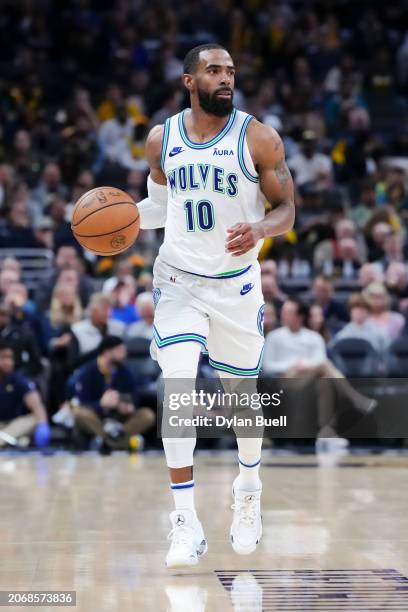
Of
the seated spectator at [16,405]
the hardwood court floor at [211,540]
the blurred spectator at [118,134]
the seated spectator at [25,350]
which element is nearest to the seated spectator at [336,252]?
the seated spectator at [25,350]

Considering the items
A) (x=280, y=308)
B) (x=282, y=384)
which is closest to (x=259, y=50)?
(x=280, y=308)

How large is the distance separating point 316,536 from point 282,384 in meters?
4.88

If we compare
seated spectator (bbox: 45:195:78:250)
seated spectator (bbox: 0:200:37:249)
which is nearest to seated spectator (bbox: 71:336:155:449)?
seated spectator (bbox: 45:195:78:250)

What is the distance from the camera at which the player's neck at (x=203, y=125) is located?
19.3 feet

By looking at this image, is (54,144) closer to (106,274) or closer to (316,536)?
(106,274)

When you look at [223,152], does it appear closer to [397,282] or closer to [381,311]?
[381,311]

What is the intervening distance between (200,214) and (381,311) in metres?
7.14

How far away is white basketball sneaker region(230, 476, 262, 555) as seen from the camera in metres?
5.87

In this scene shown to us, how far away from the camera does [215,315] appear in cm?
584

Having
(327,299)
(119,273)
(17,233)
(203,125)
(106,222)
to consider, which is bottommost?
(327,299)

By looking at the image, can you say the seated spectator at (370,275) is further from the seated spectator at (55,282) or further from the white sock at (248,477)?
the white sock at (248,477)

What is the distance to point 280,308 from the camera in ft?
40.8

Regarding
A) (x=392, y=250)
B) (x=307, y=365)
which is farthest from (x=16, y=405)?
(x=392, y=250)

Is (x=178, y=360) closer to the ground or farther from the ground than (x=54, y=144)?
closer to the ground
